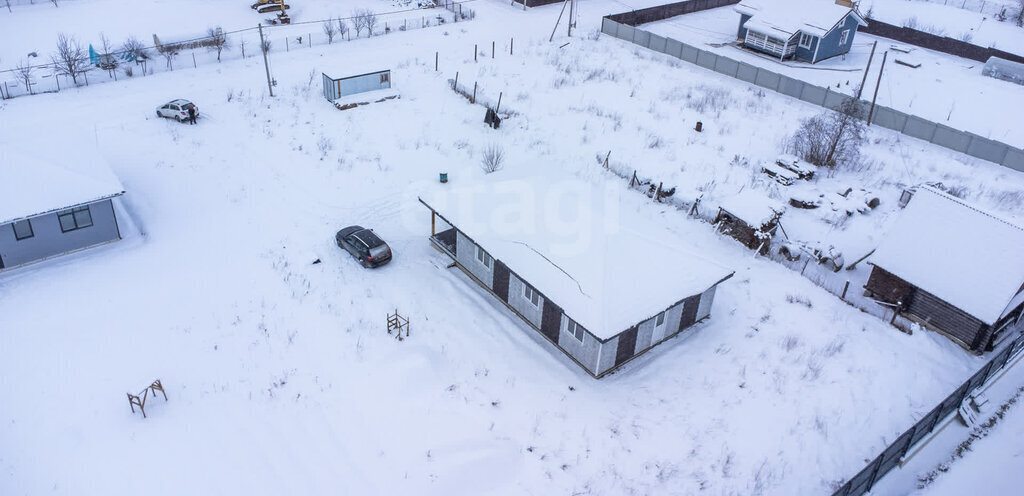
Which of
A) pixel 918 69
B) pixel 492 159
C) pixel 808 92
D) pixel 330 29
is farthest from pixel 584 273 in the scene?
pixel 918 69

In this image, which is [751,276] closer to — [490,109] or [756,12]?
[490,109]

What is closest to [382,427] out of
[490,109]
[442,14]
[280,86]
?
[490,109]

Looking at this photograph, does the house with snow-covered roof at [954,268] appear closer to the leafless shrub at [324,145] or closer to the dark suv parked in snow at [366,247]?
the dark suv parked in snow at [366,247]

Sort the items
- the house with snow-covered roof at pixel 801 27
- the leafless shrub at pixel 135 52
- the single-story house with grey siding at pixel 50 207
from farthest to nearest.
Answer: the house with snow-covered roof at pixel 801 27
the leafless shrub at pixel 135 52
the single-story house with grey siding at pixel 50 207

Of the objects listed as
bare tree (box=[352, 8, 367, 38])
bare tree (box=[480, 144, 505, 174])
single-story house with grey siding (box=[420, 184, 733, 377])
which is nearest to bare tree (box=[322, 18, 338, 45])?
bare tree (box=[352, 8, 367, 38])

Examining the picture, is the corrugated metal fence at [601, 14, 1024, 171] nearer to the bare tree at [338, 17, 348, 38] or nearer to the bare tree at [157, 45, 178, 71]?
the bare tree at [338, 17, 348, 38]

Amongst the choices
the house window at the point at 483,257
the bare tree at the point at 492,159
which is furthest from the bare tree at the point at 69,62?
the house window at the point at 483,257
